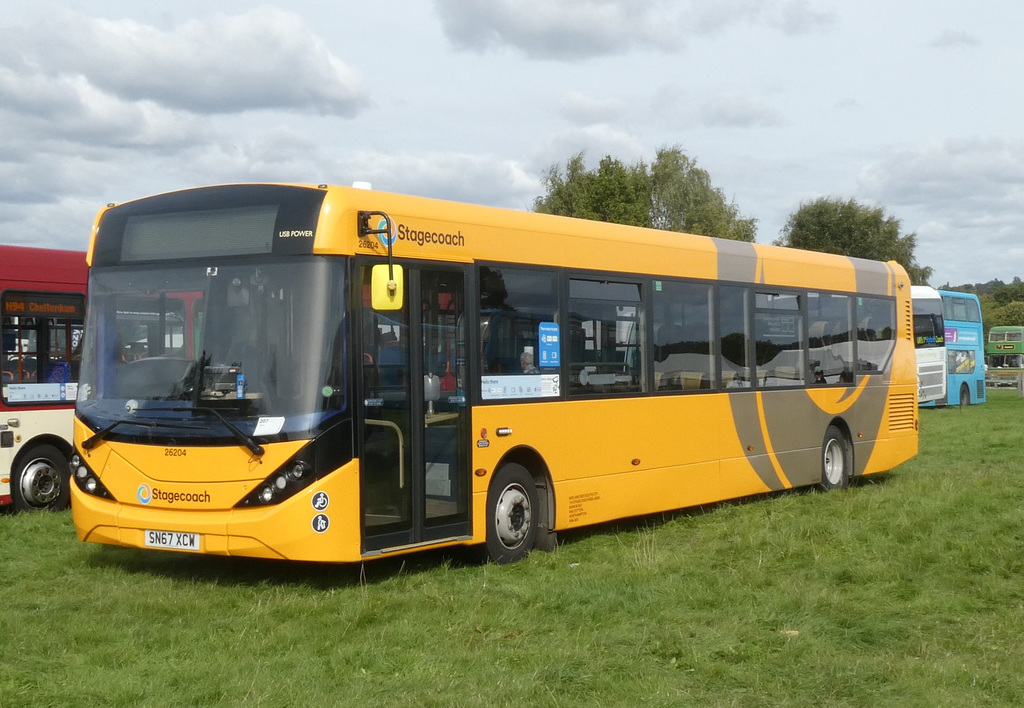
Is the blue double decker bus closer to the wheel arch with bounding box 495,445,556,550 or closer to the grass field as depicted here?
the grass field

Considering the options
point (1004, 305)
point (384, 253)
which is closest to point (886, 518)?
point (384, 253)

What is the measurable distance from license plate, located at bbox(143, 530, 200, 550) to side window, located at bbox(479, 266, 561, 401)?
276 cm

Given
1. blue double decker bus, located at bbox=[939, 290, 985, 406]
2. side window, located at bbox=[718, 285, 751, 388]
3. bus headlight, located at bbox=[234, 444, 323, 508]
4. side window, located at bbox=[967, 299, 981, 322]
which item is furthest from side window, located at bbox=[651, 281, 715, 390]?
side window, located at bbox=[967, 299, 981, 322]

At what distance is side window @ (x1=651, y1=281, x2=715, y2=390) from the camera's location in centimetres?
1334

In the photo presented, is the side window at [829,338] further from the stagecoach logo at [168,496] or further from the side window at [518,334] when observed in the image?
the stagecoach logo at [168,496]

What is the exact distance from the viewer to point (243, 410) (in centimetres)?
938

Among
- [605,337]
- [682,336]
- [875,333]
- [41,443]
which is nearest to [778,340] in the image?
[682,336]

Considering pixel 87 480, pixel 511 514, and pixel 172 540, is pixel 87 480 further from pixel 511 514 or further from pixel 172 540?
pixel 511 514

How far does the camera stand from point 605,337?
494 inches

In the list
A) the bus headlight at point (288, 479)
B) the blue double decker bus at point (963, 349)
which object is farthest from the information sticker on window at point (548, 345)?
the blue double decker bus at point (963, 349)

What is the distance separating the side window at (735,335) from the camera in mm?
14508

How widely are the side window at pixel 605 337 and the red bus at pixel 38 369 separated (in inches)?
226

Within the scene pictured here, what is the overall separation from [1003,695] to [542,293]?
6.14 meters

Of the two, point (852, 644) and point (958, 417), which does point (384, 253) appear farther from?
point (958, 417)
